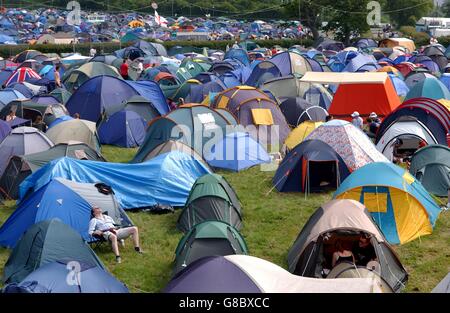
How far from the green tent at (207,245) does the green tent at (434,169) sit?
471 cm

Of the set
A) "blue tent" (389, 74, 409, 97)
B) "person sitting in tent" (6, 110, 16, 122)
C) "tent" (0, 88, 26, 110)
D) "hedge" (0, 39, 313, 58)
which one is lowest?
"hedge" (0, 39, 313, 58)

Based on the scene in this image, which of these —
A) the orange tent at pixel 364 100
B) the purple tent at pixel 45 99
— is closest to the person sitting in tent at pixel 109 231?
the purple tent at pixel 45 99

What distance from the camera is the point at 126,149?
54.6ft

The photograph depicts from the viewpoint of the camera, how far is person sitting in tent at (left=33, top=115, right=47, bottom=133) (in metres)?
16.8

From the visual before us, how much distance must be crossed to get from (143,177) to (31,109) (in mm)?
7342

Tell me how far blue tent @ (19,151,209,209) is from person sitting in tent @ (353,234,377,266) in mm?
3955

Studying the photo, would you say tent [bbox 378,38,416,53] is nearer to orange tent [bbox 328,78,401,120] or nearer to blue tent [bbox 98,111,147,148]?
orange tent [bbox 328,78,401,120]

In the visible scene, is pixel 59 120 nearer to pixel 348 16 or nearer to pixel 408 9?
pixel 348 16

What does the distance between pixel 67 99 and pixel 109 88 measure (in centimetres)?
230

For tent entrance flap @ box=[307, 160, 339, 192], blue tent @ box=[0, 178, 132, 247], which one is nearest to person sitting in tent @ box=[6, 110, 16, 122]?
blue tent @ box=[0, 178, 132, 247]

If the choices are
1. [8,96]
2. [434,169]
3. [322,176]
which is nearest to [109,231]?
[322,176]

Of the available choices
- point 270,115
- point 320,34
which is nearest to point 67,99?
point 270,115

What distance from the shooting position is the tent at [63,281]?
24.1ft
